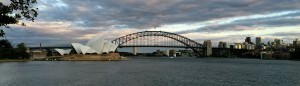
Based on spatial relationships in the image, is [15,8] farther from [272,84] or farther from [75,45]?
[75,45]

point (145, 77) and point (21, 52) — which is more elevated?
point (21, 52)

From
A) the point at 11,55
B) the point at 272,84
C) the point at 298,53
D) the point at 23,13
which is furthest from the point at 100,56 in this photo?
the point at 23,13

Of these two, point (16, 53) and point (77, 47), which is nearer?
point (16, 53)

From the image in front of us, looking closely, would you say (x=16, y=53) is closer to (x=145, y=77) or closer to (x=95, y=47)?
(x=95, y=47)

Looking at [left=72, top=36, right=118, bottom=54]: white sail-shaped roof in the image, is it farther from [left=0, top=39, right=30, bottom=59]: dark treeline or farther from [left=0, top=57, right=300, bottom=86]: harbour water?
[left=0, top=57, right=300, bottom=86]: harbour water

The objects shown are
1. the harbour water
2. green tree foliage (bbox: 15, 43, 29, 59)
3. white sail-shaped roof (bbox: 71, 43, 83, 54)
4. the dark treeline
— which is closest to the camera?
the harbour water

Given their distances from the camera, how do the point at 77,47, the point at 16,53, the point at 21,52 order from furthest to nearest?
the point at 77,47, the point at 21,52, the point at 16,53

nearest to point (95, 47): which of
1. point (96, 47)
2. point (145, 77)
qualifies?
point (96, 47)

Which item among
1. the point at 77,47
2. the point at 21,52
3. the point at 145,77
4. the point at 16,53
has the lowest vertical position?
the point at 145,77

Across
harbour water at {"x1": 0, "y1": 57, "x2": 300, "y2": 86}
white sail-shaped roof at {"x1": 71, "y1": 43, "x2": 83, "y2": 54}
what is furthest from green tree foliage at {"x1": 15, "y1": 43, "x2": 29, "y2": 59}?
harbour water at {"x1": 0, "y1": 57, "x2": 300, "y2": 86}

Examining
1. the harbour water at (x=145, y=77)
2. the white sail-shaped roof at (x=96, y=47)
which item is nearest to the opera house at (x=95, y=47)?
the white sail-shaped roof at (x=96, y=47)

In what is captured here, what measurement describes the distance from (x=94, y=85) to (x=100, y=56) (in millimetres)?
128305

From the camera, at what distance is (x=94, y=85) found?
41000mm

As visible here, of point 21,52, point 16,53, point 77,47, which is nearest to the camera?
point 16,53
